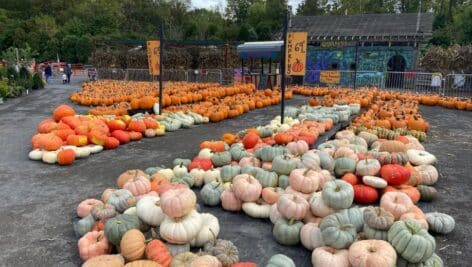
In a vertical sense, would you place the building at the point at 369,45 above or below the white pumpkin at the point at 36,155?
above

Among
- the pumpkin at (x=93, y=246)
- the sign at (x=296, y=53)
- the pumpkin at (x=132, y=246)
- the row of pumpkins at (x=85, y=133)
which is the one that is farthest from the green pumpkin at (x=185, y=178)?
the sign at (x=296, y=53)

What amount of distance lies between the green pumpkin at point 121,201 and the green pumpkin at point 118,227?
56 cm

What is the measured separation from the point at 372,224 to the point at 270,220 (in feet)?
4.46

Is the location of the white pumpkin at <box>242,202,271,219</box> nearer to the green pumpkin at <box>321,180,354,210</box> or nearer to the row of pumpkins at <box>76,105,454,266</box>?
the row of pumpkins at <box>76,105,454,266</box>

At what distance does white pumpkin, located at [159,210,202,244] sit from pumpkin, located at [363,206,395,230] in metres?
1.62

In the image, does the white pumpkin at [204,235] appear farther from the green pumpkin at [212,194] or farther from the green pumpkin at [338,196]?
the green pumpkin at [338,196]

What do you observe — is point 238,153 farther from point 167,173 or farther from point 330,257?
point 330,257

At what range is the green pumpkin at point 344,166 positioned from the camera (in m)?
5.21

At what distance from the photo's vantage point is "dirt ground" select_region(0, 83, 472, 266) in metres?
3.92

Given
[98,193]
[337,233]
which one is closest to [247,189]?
[337,233]

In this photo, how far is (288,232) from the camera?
399 cm

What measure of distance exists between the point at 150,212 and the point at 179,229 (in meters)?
0.38

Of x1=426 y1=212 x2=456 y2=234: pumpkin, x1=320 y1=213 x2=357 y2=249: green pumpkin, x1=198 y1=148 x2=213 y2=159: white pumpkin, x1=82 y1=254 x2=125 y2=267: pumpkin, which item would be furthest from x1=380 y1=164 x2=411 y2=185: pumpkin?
x1=82 y1=254 x2=125 y2=267: pumpkin

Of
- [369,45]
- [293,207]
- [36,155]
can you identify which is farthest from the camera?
[369,45]
